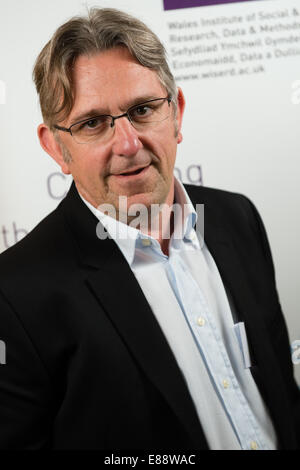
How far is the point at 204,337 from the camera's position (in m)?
1.26

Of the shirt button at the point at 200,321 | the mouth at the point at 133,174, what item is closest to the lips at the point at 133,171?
the mouth at the point at 133,174

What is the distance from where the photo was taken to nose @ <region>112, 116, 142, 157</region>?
3.94ft

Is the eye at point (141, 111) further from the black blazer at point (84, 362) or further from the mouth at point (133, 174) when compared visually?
the black blazer at point (84, 362)

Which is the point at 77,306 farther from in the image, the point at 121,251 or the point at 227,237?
the point at 227,237

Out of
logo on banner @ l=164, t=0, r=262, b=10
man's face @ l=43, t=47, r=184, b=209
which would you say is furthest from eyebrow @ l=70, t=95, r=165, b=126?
logo on banner @ l=164, t=0, r=262, b=10

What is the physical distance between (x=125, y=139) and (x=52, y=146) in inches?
10.5

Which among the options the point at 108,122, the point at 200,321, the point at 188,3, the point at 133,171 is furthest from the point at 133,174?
the point at 188,3

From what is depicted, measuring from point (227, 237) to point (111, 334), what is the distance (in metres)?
0.49

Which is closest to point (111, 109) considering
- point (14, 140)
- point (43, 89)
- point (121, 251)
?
point (43, 89)

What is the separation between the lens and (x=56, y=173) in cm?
170

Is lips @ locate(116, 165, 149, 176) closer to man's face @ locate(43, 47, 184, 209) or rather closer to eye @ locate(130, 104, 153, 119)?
man's face @ locate(43, 47, 184, 209)

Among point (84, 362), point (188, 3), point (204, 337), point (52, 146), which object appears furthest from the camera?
point (188, 3)

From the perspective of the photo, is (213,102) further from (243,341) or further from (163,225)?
(243,341)

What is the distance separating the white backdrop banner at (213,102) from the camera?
5.45ft
